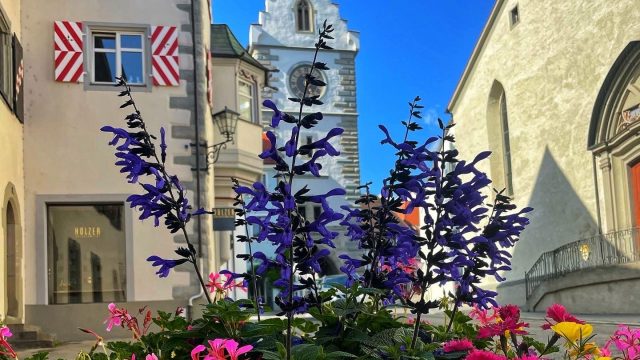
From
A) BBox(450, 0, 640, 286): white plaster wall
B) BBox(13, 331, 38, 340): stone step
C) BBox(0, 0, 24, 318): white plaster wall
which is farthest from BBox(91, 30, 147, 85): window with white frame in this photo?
BBox(450, 0, 640, 286): white plaster wall

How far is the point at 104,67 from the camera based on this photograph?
14.2 m

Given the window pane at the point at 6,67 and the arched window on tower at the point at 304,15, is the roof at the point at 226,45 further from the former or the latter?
the arched window on tower at the point at 304,15

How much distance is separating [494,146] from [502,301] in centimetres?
622

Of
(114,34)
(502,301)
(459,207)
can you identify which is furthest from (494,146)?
(459,207)

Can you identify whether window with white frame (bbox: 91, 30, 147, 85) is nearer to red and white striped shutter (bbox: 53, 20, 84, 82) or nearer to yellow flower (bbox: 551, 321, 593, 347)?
red and white striped shutter (bbox: 53, 20, 84, 82)

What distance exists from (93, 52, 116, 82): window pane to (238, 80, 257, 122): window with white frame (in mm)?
4574

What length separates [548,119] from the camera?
26.1 meters

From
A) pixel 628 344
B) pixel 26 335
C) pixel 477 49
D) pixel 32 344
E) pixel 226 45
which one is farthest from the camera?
pixel 477 49

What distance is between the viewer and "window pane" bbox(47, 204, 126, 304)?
13.5 metres

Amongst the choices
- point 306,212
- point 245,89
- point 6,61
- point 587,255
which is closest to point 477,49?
point 587,255

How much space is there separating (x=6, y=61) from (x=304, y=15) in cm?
3557

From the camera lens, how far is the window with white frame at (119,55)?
14188 mm

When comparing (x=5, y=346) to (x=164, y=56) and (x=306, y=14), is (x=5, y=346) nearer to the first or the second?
(x=164, y=56)

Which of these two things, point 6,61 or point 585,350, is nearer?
point 585,350
